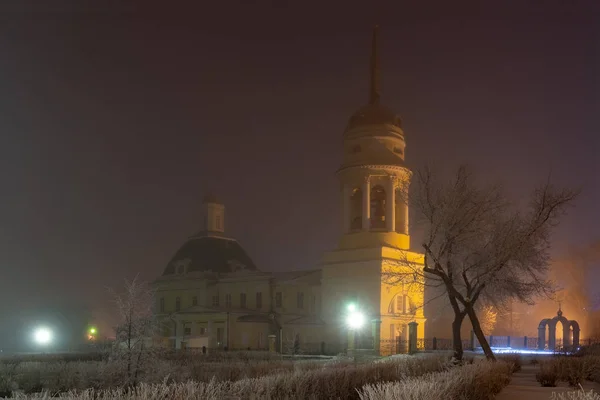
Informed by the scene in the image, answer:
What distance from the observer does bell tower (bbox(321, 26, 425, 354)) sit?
47281 mm

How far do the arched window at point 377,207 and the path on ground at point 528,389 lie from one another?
25465 mm

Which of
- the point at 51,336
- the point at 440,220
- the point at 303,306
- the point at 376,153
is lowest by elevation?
the point at 51,336

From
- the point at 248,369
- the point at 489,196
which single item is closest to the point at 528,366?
the point at 489,196

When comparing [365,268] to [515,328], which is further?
[515,328]

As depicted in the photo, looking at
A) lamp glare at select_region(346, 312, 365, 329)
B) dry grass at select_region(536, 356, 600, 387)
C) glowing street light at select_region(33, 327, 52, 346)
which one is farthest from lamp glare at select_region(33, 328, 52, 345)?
dry grass at select_region(536, 356, 600, 387)

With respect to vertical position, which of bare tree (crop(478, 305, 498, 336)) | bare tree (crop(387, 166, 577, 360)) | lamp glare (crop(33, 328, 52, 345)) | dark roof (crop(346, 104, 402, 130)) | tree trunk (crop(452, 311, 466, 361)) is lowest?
lamp glare (crop(33, 328, 52, 345))

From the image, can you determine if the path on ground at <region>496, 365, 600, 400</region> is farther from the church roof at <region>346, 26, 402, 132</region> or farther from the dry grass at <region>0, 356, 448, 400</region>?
the church roof at <region>346, 26, 402, 132</region>

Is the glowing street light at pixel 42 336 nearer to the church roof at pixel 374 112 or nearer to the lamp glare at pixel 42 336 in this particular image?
the lamp glare at pixel 42 336

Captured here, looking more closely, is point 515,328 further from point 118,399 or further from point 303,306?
point 118,399

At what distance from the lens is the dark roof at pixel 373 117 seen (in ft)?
163

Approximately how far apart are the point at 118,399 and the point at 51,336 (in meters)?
70.5

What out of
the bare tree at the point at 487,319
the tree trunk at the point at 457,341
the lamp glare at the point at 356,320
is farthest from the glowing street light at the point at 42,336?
the tree trunk at the point at 457,341

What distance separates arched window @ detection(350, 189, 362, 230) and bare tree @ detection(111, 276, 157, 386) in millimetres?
29594

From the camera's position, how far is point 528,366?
3019 cm
